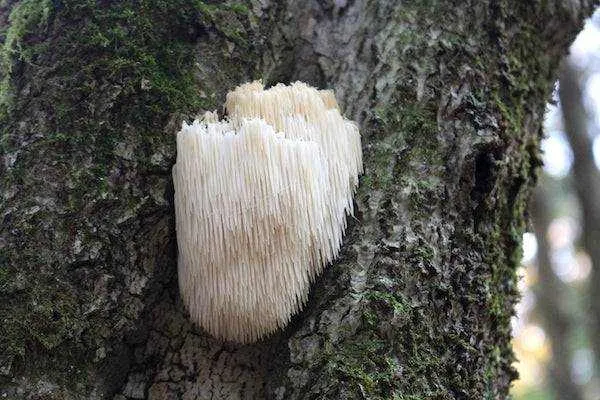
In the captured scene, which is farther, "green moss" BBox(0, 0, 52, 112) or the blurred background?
the blurred background

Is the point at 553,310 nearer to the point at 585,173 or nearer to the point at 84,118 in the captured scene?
the point at 585,173

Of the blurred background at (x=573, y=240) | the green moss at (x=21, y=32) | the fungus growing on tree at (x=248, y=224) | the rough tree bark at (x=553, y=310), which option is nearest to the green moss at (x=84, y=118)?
the green moss at (x=21, y=32)

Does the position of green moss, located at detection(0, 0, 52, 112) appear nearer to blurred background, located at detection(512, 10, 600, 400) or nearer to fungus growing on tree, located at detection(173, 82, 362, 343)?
fungus growing on tree, located at detection(173, 82, 362, 343)

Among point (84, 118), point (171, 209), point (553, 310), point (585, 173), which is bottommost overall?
point (553, 310)

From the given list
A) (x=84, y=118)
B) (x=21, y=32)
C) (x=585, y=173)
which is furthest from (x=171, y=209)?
(x=585, y=173)

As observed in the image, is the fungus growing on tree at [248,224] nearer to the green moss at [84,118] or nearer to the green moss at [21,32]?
the green moss at [84,118]

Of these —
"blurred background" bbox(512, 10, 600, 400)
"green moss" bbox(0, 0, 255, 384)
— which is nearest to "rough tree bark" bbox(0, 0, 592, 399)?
"green moss" bbox(0, 0, 255, 384)

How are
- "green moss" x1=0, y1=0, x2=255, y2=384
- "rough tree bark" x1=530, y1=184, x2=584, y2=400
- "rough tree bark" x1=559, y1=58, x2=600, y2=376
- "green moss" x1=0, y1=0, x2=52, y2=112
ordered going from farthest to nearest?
"rough tree bark" x1=530, y1=184, x2=584, y2=400, "rough tree bark" x1=559, y1=58, x2=600, y2=376, "green moss" x1=0, y1=0, x2=52, y2=112, "green moss" x1=0, y1=0, x2=255, y2=384
